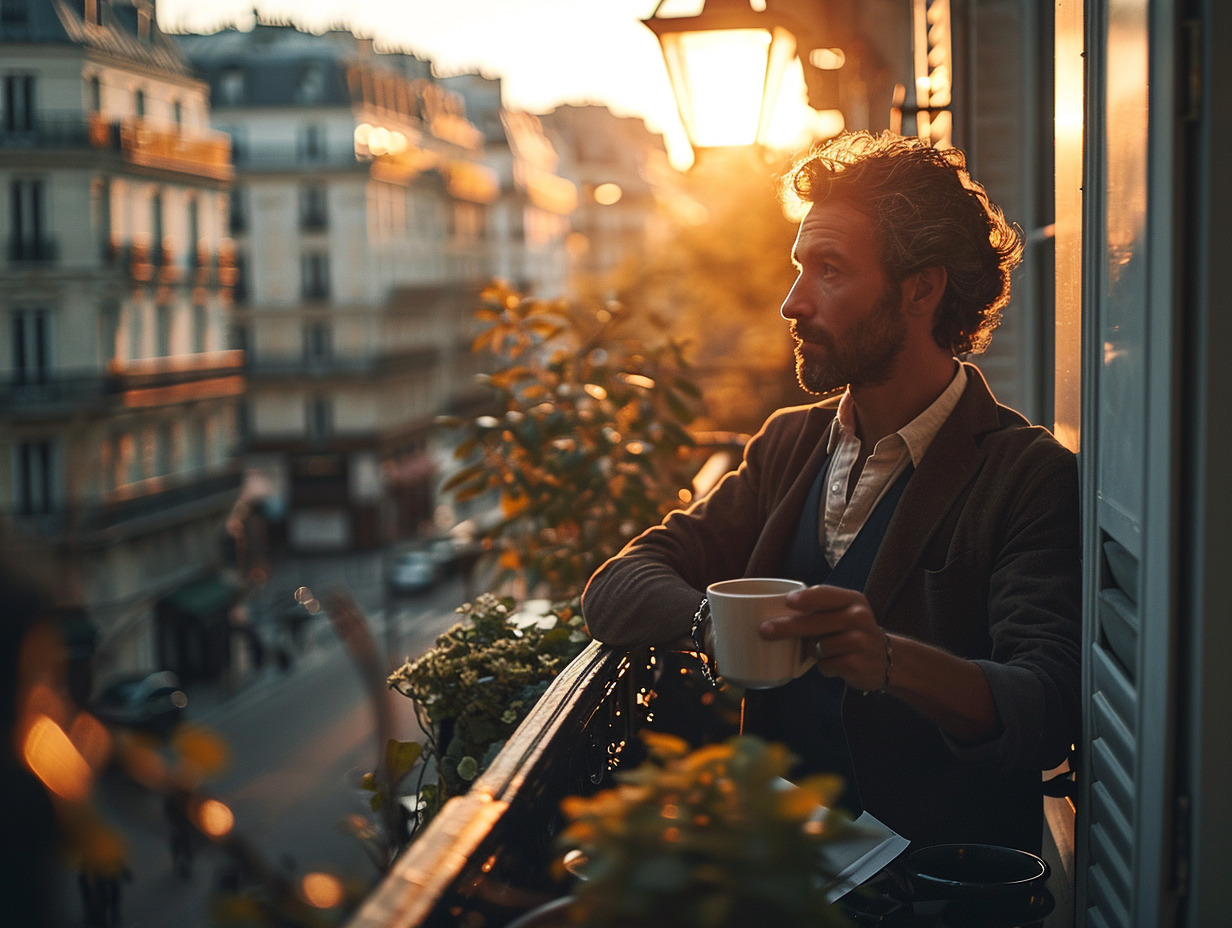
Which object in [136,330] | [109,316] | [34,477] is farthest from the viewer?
[136,330]

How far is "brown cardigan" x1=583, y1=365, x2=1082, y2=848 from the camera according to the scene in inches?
79.1

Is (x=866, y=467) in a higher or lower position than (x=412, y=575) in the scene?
higher

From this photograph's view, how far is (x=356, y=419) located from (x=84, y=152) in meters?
15.1

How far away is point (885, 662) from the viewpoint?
182 cm

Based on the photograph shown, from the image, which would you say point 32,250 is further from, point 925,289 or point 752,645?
point 752,645

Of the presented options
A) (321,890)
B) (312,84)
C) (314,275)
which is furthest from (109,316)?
(321,890)

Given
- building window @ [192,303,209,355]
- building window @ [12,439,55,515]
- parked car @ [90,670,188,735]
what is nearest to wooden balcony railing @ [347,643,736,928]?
parked car @ [90,670,188,735]

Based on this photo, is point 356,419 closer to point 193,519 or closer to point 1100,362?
point 193,519

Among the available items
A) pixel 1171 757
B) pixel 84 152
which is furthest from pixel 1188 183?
pixel 84 152

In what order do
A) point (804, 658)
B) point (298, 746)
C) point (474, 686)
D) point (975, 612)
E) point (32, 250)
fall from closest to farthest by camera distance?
point (804, 658) < point (975, 612) < point (474, 686) < point (298, 746) < point (32, 250)

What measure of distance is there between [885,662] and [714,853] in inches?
25.9

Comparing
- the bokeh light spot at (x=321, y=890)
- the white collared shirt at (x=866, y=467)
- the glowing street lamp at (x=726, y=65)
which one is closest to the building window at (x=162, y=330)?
the glowing street lamp at (x=726, y=65)

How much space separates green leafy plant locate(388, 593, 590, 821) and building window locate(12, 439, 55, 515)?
29912 millimetres

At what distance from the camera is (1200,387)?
1.45 metres
